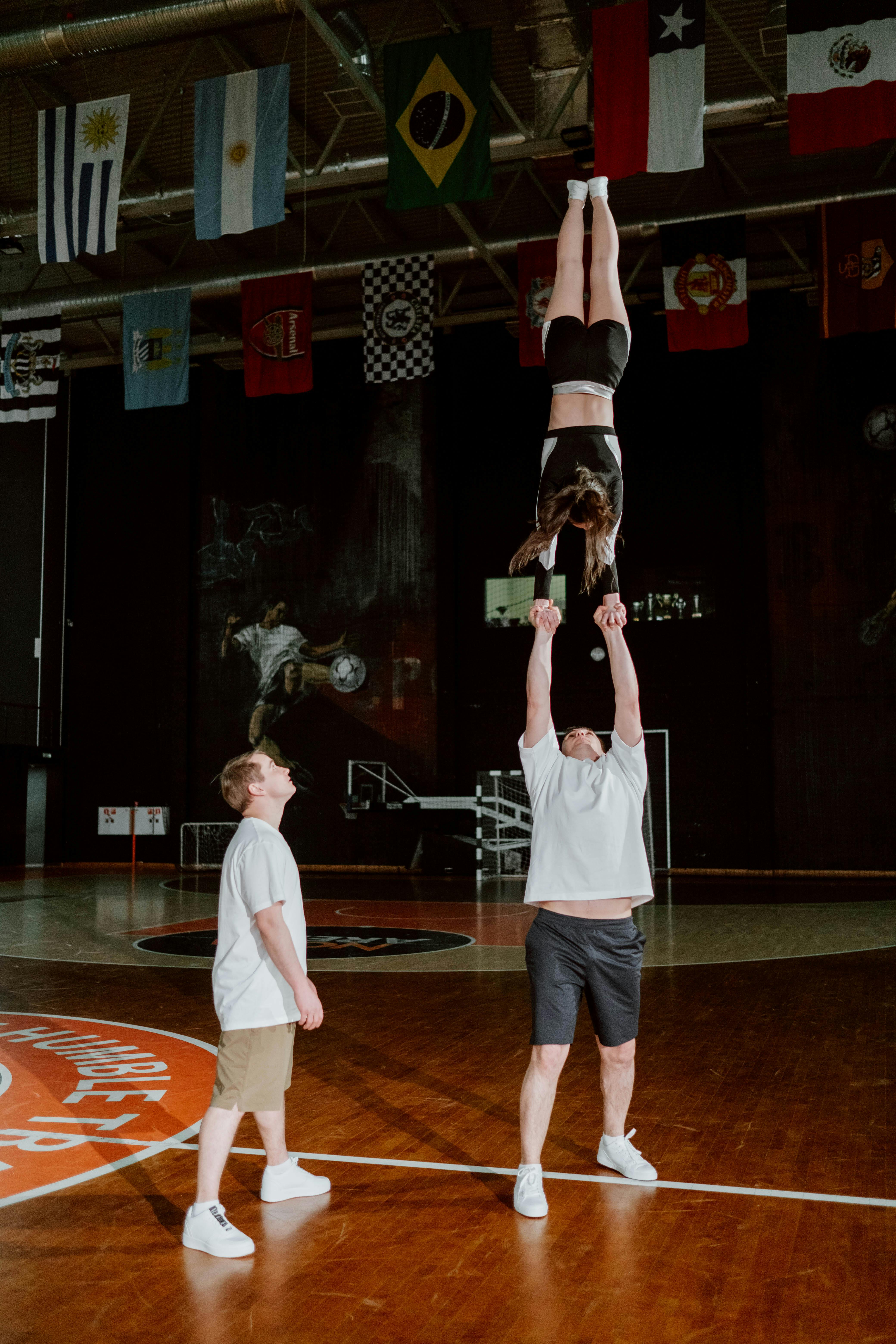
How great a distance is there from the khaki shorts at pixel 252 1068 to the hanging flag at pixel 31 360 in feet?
48.4

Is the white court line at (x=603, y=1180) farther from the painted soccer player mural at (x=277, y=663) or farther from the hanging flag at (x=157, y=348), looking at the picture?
the painted soccer player mural at (x=277, y=663)

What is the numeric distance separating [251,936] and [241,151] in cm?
1116

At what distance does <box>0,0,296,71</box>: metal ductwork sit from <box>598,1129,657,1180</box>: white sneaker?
12.9 metres

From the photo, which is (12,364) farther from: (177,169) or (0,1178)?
(0,1178)

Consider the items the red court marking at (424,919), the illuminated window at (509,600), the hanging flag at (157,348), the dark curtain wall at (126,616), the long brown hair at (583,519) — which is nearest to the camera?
A: the long brown hair at (583,519)

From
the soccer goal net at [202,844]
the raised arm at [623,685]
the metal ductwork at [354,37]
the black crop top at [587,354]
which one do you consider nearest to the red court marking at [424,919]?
the black crop top at [587,354]

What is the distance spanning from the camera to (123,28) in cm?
1282

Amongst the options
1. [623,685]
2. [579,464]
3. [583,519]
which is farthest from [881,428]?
[623,685]

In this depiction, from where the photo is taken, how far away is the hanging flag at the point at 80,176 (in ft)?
41.4

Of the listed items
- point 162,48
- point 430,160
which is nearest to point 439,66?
point 430,160

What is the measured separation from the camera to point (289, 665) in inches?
894

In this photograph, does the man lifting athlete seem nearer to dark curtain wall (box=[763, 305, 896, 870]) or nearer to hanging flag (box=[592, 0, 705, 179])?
hanging flag (box=[592, 0, 705, 179])

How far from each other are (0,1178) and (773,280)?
775 inches

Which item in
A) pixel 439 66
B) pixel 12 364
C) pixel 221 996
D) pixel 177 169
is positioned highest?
pixel 177 169
